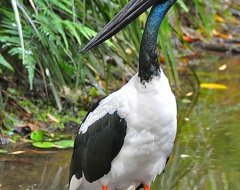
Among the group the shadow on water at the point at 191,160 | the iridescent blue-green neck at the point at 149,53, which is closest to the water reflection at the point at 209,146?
the shadow on water at the point at 191,160

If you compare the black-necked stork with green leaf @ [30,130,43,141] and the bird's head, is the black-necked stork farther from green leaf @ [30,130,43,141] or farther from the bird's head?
green leaf @ [30,130,43,141]

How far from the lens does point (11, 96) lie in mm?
5816

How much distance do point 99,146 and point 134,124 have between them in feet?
1.14

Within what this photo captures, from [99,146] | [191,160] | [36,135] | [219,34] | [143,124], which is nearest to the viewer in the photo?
[143,124]

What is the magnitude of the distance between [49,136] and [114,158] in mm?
1963

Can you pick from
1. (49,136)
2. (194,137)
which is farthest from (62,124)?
(194,137)

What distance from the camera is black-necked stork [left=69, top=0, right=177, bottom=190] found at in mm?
3451

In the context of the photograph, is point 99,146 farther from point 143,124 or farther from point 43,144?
point 43,144

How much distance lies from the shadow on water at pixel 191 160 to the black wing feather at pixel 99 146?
78 centimetres

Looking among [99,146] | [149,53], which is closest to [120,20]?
[149,53]

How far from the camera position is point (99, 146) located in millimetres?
3725

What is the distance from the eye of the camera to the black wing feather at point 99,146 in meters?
3.60

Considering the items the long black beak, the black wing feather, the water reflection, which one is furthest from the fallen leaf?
the long black beak

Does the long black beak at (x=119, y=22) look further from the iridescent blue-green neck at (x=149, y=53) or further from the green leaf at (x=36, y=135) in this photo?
the green leaf at (x=36, y=135)
